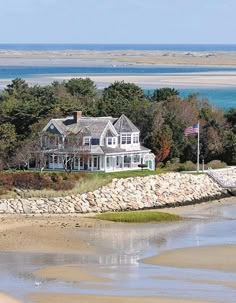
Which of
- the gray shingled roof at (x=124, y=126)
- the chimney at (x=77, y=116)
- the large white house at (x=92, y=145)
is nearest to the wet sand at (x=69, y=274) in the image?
the large white house at (x=92, y=145)

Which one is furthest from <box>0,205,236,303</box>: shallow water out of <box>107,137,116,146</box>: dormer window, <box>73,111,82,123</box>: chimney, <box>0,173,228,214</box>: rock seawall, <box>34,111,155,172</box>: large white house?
<box>73,111,82,123</box>: chimney

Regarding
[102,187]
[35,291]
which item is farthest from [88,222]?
[35,291]

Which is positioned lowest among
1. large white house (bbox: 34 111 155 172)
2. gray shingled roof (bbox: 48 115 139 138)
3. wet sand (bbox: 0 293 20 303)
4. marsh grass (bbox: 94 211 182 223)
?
marsh grass (bbox: 94 211 182 223)

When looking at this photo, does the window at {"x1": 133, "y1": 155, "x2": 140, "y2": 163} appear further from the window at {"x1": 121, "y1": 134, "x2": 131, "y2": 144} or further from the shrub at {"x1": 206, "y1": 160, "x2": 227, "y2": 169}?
the shrub at {"x1": 206, "y1": 160, "x2": 227, "y2": 169}

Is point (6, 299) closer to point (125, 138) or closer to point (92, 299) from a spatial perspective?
point (92, 299)

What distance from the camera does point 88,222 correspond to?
43312mm

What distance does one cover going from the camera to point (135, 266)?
1304 inches

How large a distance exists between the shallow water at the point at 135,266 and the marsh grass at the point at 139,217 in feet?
3.23

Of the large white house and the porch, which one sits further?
the porch

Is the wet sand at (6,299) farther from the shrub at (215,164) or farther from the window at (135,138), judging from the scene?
the shrub at (215,164)

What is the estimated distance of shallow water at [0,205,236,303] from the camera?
29.1 meters

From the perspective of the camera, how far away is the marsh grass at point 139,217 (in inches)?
1743

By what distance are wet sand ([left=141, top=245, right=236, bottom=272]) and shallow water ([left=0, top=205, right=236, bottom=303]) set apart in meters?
0.67

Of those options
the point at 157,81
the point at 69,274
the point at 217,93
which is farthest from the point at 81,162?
the point at 157,81
